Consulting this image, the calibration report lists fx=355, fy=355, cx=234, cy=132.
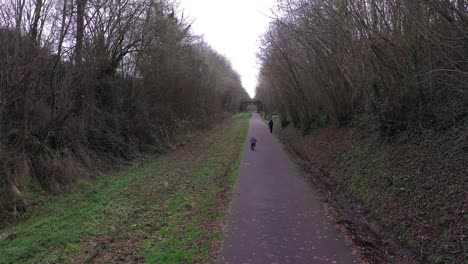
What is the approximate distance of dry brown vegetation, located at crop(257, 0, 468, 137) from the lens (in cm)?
866

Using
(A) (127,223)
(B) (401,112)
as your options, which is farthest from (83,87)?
(B) (401,112)

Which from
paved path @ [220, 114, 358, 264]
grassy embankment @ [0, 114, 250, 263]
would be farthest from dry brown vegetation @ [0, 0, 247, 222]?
paved path @ [220, 114, 358, 264]

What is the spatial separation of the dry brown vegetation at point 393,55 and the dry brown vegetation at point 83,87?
7.67m

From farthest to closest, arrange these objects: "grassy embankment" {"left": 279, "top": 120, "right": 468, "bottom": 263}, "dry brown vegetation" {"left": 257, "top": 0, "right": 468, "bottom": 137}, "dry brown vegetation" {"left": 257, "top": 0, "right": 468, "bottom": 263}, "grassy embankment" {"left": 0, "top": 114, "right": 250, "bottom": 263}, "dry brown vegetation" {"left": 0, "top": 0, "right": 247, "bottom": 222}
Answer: "dry brown vegetation" {"left": 0, "top": 0, "right": 247, "bottom": 222} < "dry brown vegetation" {"left": 257, "top": 0, "right": 468, "bottom": 137} < "dry brown vegetation" {"left": 257, "top": 0, "right": 468, "bottom": 263} < "grassy embankment" {"left": 0, "top": 114, "right": 250, "bottom": 263} < "grassy embankment" {"left": 279, "top": 120, "right": 468, "bottom": 263}

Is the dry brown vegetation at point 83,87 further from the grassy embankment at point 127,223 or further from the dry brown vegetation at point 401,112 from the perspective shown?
the dry brown vegetation at point 401,112

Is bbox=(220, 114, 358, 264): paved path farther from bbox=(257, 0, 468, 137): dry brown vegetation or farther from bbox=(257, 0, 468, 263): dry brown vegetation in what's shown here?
bbox=(257, 0, 468, 137): dry brown vegetation

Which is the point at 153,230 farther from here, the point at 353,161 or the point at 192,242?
the point at 353,161

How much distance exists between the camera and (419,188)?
8.04 meters

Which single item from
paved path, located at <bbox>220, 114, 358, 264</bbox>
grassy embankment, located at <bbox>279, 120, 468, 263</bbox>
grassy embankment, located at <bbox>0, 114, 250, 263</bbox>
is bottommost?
grassy embankment, located at <bbox>0, 114, 250, 263</bbox>

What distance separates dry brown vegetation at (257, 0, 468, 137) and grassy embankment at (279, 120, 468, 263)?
927 millimetres

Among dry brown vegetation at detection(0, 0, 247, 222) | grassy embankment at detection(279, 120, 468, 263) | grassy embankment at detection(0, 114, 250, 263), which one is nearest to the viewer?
grassy embankment at detection(279, 120, 468, 263)

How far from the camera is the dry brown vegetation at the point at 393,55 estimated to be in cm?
866

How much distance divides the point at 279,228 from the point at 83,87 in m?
10.9

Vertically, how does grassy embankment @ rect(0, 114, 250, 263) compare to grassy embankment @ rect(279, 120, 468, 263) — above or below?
below
